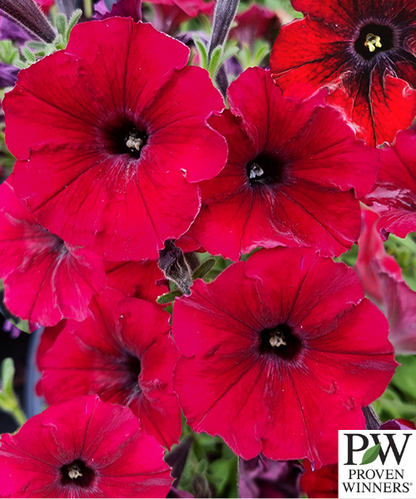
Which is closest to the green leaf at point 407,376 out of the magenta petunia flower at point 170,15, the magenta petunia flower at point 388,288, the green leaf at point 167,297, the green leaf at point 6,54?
the magenta petunia flower at point 388,288

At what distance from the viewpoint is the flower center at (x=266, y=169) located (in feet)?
1.56

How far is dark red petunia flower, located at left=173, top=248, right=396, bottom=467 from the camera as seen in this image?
Answer: 44cm

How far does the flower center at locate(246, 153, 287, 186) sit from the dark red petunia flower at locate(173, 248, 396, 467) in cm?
8

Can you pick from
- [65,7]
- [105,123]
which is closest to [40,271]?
[105,123]

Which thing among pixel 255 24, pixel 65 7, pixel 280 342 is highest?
pixel 255 24

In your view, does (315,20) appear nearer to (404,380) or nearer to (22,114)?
(22,114)

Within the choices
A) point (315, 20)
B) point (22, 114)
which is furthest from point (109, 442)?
point (315, 20)

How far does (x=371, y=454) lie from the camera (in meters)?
0.49

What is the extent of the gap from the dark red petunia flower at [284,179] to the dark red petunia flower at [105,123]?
0.11 ft

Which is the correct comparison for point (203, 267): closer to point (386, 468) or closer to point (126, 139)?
point (126, 139)

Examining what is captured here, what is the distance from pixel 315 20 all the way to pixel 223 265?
0.32 m

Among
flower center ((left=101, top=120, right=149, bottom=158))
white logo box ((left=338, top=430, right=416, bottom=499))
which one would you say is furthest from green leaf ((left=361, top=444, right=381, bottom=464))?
flower center ((left=101, top=120, right=149, bottom=158))

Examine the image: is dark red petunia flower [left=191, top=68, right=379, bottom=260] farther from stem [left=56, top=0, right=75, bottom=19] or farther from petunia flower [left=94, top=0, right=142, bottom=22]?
stem [left=56, top=0, right=75, bottom=19]

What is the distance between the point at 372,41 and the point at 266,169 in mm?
162
